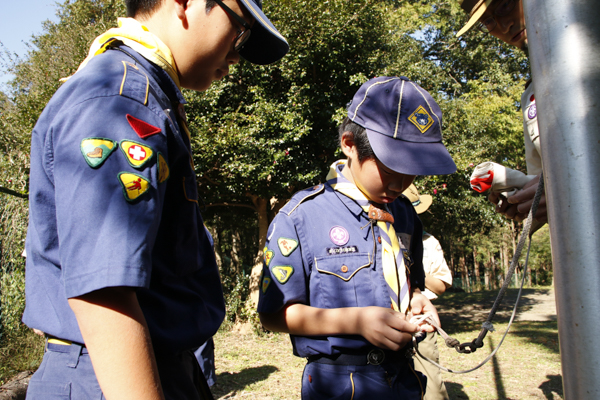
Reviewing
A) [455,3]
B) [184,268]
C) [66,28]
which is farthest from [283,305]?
[455,3]

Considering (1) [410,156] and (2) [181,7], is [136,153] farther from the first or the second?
(1) [410,156]

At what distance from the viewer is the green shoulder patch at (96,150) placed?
0.81 meters

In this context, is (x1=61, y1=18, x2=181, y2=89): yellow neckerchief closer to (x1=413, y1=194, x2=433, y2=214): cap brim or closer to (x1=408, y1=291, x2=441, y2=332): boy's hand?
(x1=408, y1=291, x2=441, y2=332): boy's hand

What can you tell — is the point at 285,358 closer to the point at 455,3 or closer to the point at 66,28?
the point at 66,28

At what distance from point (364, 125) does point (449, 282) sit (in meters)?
3.03

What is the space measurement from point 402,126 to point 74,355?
154 centimetres

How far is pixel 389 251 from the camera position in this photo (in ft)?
6.45

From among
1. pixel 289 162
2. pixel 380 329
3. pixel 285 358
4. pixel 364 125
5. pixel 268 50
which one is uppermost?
pixel 289 162

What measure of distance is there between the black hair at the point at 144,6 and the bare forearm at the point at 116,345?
2.63 ft

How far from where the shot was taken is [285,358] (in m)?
8.19

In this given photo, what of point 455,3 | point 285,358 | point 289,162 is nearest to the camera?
Answer: point 285,358

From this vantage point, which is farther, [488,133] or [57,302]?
[488,133]

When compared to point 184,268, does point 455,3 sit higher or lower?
higher

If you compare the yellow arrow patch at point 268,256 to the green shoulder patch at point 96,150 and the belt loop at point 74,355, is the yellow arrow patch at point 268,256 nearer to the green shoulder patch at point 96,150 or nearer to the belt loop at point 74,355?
the belt loop at point 74,355
